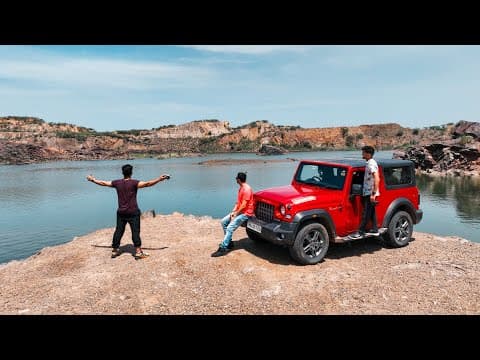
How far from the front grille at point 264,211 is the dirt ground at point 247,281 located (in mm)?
1022

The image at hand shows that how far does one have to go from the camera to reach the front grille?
845 cm

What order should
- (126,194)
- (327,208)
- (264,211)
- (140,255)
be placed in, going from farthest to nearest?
(140,255) → (264,211) → (126,194) → (327,208)

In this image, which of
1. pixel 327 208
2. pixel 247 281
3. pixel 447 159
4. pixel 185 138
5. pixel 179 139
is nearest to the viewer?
pixel 247 281

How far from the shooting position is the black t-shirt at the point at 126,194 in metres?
8.59

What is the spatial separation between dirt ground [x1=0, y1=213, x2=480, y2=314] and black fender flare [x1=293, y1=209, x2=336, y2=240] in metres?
0.81

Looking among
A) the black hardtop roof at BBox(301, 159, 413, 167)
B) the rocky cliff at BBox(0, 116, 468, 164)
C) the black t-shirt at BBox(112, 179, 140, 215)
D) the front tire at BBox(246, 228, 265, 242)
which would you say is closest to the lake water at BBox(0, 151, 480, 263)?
the black hardtop roof at BBox(301, 159, 413, 167)

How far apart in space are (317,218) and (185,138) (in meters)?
141

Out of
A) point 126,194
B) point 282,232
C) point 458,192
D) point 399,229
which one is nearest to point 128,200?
point 126,194

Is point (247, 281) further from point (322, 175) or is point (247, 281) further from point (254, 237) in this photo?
point (322, 175)

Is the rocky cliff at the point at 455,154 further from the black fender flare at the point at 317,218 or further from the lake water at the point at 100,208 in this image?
the black fender flare at the point at 317,218

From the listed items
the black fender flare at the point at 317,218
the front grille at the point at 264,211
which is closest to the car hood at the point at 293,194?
the front grille at the point at 264,211

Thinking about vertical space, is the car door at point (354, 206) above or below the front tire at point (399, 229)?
above

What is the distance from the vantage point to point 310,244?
8.20m

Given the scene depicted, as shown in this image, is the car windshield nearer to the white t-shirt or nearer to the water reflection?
the white t-shirt
